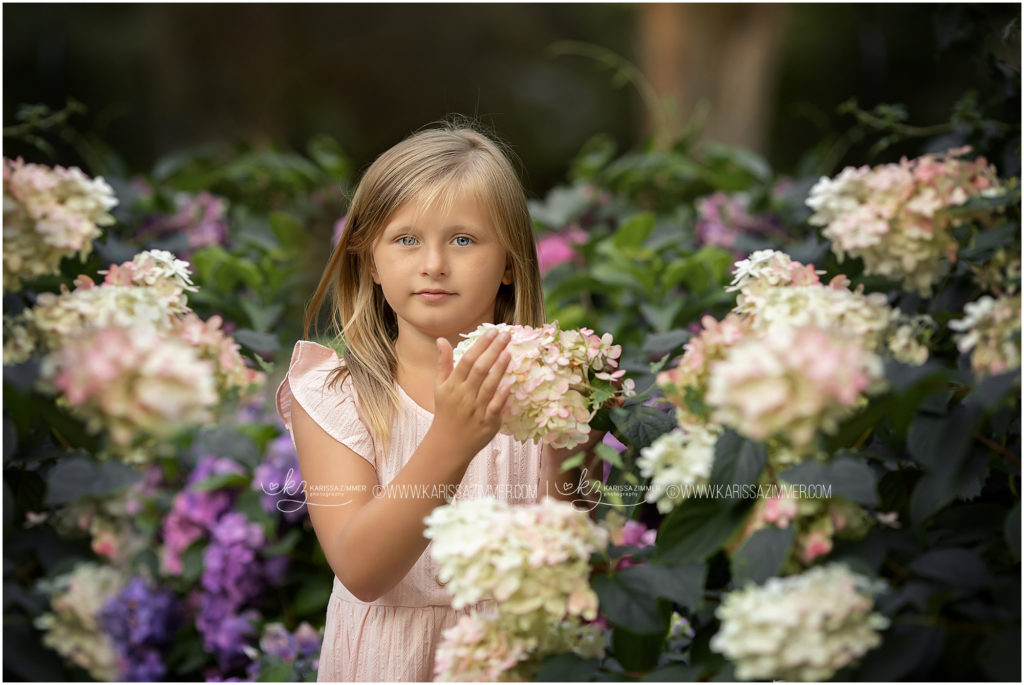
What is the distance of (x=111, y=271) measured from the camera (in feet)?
3.93

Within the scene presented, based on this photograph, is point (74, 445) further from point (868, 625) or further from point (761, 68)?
point (761, 68)

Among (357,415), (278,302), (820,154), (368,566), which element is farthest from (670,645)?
(820,154)

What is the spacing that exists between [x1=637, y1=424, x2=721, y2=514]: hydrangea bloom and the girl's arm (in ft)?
0.81

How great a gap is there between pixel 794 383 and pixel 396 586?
909 mm

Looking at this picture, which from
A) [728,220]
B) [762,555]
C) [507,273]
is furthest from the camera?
[728,220]

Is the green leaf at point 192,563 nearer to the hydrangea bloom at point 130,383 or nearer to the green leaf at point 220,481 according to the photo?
the green leaf at point 220,481

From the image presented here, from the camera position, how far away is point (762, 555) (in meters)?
0.99

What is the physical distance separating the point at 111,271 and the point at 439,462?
1.69 ft

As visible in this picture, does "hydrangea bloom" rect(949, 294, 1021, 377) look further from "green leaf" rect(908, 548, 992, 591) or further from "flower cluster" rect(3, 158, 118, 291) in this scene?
"flower cluster" rect(3, 158, 118, 291)

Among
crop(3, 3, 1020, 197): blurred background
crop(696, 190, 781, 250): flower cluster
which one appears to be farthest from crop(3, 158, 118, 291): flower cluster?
crop(696, 190, 781, 250): flower cluster

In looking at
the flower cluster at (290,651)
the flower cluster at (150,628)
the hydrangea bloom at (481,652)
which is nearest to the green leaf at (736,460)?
the hydrangea bloom at (481,652)

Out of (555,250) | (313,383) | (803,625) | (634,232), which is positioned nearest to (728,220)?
(634,232)

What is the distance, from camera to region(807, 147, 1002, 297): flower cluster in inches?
45.5

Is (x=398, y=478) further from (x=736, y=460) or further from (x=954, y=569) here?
(x=954, y=569)
